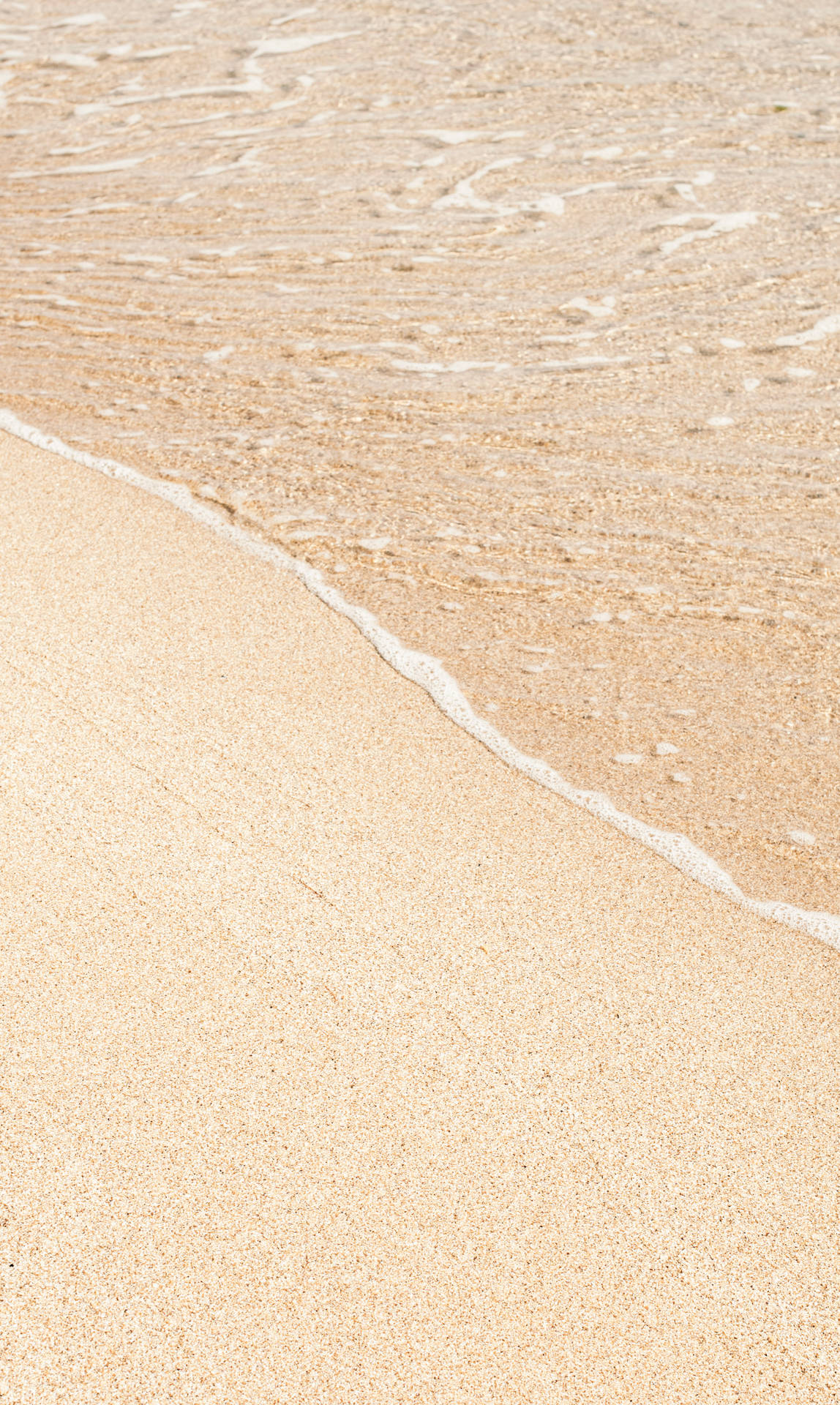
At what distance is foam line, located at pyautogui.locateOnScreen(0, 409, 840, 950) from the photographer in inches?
108

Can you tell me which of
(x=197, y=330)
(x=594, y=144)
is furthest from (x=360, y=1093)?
(x=594, y=144)

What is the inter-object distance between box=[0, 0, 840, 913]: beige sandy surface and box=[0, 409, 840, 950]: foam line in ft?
0.17

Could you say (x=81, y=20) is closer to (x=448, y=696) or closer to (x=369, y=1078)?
(x=448, y=696)

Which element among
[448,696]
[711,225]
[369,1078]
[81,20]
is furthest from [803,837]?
[81,20]

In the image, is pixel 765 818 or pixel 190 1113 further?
pixel 765 818

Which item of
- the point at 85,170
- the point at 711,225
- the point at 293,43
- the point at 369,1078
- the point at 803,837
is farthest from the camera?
the point at 293,43

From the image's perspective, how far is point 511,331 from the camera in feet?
18.3

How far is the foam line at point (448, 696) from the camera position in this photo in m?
2.75

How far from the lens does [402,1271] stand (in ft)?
6.22

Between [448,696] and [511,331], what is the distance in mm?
2694

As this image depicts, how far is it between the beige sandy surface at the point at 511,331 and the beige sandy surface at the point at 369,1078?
47 centimetres

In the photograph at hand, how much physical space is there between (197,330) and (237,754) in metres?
3.17

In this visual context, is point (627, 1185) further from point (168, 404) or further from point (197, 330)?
point (197, 330)

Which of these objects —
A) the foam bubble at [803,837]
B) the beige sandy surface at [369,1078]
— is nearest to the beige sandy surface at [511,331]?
the foam bubble at [803,837]
